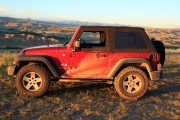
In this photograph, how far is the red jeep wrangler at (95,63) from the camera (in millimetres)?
5059

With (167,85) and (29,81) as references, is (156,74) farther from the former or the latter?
(29,81)

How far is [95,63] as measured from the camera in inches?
202

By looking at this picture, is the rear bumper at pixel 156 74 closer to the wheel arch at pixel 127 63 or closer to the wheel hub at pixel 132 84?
the wheel arch at pixel 127 63

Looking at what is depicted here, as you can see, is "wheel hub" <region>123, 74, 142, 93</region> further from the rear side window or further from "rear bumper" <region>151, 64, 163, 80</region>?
the rear side window

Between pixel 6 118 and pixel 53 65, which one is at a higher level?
pixel 53 65

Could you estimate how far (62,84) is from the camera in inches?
255

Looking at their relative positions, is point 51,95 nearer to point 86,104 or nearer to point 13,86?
point 86,104

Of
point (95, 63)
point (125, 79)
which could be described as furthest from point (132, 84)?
point (95, 63)

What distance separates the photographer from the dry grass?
A: 4141 mm

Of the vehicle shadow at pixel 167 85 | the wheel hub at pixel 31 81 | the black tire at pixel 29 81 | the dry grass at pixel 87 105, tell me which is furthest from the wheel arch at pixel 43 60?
the vehicle shadow at pixel 167 85

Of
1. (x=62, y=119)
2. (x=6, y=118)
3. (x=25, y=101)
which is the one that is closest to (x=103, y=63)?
(x=62, y=119)

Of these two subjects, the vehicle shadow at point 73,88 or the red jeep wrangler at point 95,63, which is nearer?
the red jeep wrangler at point 95,63

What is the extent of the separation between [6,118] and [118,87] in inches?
114

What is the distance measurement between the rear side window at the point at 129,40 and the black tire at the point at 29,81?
2.16 m
